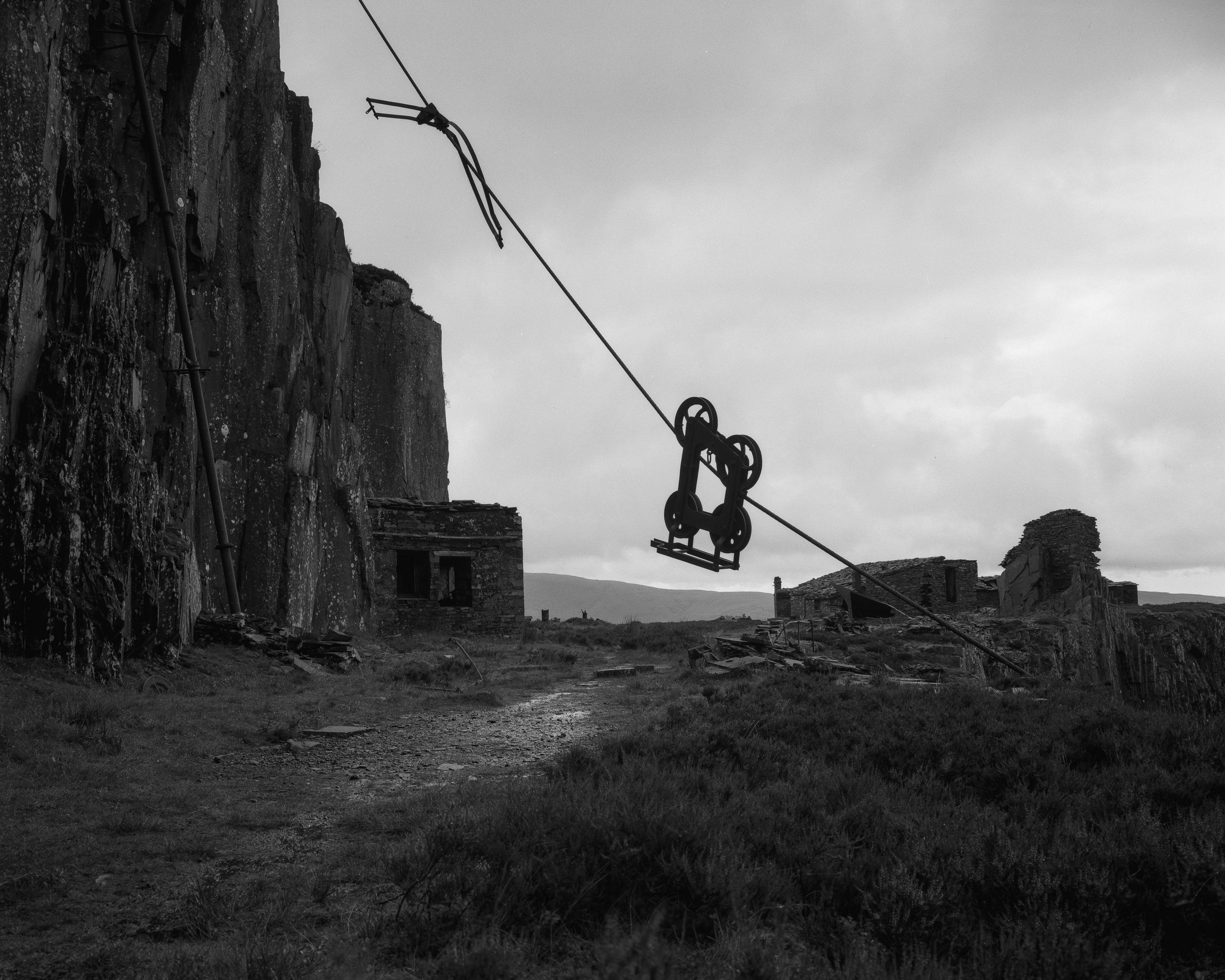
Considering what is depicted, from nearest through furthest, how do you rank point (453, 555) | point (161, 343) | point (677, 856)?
point (677, 856)
point (161, 343)
point (453, 555)

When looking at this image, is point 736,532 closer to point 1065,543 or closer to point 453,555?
point 453,555

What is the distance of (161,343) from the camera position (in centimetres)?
1830

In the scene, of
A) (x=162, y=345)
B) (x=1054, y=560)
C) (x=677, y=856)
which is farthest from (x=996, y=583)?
(x=677, y=856)

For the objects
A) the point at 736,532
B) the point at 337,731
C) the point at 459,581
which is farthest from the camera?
the point at 459,581

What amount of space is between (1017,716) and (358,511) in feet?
70.9

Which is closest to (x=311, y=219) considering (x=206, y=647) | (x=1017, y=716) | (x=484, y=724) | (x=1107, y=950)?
(x=206, y=647)

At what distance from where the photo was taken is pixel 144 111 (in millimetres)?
13594

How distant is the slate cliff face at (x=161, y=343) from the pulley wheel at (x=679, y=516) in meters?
9.51

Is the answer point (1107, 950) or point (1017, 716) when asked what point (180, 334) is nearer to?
point (1017, 716)

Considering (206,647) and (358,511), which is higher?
(358,511)

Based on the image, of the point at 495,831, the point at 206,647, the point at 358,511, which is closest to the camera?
the point at 495,831

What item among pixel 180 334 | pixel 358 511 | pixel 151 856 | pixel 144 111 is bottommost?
pixel 151 856

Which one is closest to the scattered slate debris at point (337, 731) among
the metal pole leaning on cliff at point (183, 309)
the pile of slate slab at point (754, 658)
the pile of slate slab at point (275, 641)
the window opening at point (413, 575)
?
the metal pole leaning on cliff at point (183, 309)

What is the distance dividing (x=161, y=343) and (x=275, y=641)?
7.20 metres
